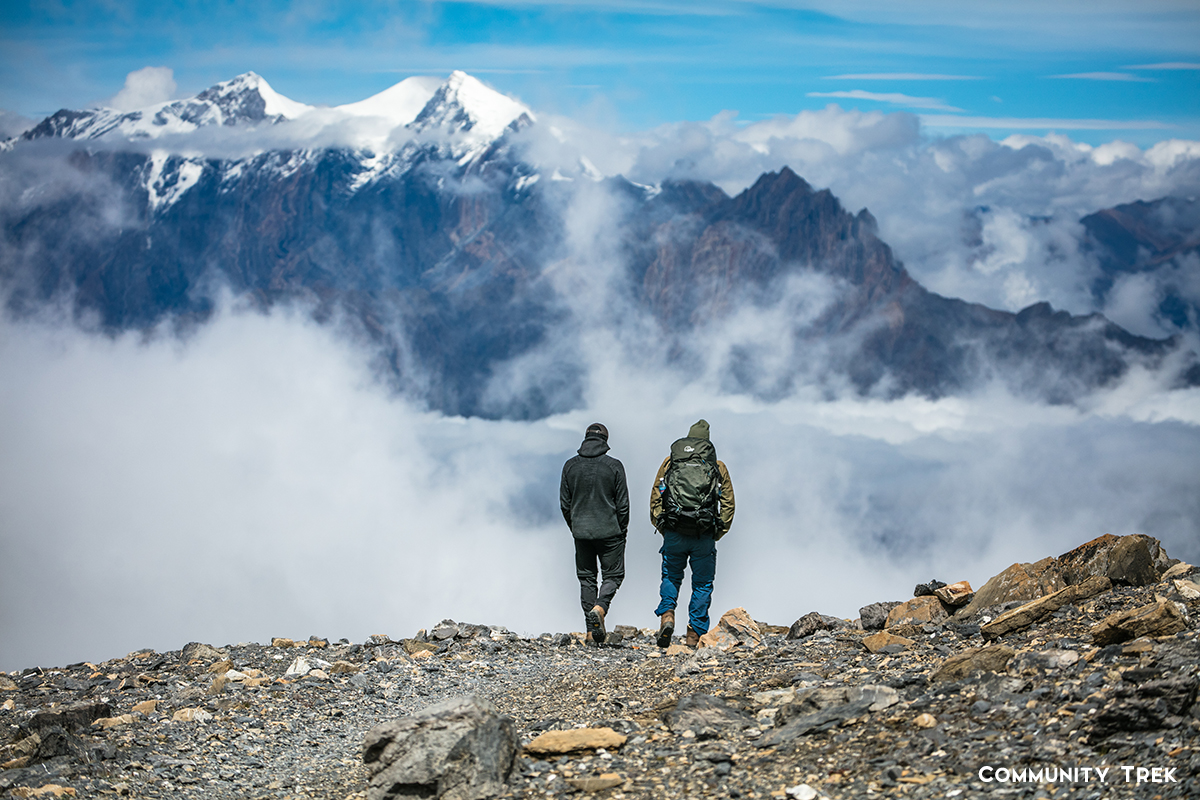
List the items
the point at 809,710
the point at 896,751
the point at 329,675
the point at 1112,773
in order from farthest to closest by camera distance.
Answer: the point at 329,675 → the point at 809,710 → the point at 896,751 → the point at 1112,773

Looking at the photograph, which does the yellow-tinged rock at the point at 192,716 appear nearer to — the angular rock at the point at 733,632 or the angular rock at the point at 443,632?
the angular rock at the point at 443,632

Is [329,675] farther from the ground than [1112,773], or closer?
farther from the ground

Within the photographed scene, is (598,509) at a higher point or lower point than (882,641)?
higher

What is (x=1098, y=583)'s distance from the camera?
9.81 m

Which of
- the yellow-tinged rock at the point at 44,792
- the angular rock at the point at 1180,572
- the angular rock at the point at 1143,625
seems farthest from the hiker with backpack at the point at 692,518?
the yellow-tinged rock at the point at 44,792

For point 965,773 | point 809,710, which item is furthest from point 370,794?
point 965,773

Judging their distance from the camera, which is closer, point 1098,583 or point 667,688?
point 667,688

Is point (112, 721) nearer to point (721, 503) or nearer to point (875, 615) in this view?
point (721, 503)

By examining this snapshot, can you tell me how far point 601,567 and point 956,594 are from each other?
4918 millimetres

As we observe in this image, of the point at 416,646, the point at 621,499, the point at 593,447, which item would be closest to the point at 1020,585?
the point at 621,499

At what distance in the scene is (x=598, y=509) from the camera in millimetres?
12938

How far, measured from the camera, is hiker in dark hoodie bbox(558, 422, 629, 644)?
12.9m

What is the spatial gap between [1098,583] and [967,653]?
321 cm

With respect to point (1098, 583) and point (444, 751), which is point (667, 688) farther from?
point (1098, 583)
